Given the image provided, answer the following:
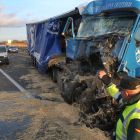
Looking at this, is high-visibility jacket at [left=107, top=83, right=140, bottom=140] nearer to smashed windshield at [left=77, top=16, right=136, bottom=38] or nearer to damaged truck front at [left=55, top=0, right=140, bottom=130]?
damaged truck front at [left=55, top=0, right=140, bottom=130]

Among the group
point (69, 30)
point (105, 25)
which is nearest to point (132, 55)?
point (105, 25)

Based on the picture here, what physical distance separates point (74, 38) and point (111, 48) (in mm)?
2200

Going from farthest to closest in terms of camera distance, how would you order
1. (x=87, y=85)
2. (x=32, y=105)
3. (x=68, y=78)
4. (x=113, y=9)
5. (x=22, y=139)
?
(x=68, y=78) < (x=32, y=105) < (x=113, y=9) < (x=87, y=85) < (x=22, y=139)

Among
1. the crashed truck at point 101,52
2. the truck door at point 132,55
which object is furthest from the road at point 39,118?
the truck door at point 132,55

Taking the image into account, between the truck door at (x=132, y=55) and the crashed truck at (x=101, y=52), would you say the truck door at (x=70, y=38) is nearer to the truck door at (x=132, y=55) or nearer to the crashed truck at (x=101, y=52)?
the crashed truck at (x=101, y=52)

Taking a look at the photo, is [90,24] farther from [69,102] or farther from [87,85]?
[69,102]

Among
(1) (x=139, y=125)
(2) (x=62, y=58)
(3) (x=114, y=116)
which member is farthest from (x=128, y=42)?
(2) (x=62, y=58)

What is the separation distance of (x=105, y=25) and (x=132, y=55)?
1.44 metres

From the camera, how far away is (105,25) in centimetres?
517

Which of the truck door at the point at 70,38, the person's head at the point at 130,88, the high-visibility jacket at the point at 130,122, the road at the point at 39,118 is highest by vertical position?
the truck door at the point at 70,38

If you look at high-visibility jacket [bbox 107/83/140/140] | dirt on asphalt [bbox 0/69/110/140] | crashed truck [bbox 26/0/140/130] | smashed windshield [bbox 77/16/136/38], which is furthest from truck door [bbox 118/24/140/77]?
high-visibility jacket [bbox 107/83/140/140]

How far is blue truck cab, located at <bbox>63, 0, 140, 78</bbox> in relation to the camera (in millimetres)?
4133

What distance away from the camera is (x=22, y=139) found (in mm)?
3541

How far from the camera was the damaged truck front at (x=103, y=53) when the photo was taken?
3.97 meters
